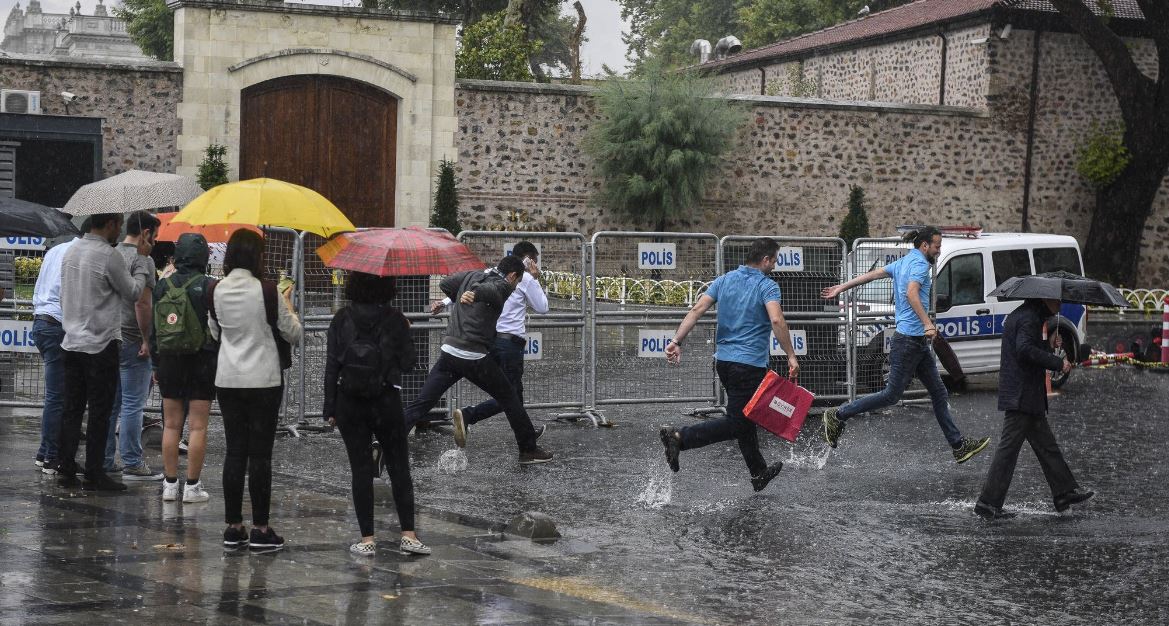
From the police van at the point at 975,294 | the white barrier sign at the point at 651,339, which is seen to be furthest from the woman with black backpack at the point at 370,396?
the police van at the point at 975,294

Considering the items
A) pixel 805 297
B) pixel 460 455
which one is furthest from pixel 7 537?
pixel 805 297

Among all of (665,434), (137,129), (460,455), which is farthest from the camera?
(137,129)

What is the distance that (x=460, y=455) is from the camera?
1178 cm

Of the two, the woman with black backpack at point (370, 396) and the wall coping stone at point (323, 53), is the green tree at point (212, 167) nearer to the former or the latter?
the wall coping stone at point (323, 53)

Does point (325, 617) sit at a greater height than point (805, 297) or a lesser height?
lesser

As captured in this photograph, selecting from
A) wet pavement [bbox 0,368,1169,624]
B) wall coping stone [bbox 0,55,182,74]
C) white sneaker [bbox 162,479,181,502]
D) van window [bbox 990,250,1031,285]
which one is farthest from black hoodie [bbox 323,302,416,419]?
wall coping stone [bbox 0,55,182,74]

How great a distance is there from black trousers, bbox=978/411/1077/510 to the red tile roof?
22801 millimetres

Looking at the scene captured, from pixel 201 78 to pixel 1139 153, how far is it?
778 inches

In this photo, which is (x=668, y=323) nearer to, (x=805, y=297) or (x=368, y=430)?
(x=805, y=297)

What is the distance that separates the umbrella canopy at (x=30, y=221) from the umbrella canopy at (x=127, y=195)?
0.15 metres

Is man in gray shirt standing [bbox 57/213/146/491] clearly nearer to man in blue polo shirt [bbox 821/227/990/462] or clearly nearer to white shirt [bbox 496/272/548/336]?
white shirt [bbox 496/272/548/336]

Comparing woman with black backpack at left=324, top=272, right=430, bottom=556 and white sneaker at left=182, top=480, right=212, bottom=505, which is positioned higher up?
woman with black backpack at left=324, top=272, right=430, bottom=556

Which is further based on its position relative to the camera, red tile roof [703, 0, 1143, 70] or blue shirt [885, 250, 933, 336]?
red tile roof [703, 0, 1143, 70]

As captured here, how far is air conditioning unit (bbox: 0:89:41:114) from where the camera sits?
2464 cm
